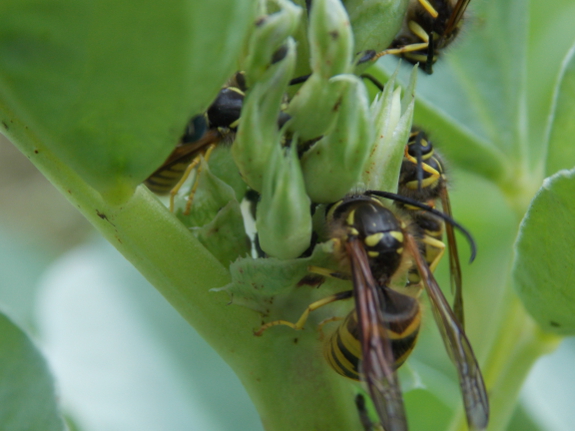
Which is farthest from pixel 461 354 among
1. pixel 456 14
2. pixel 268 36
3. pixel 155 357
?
pixel 155 357

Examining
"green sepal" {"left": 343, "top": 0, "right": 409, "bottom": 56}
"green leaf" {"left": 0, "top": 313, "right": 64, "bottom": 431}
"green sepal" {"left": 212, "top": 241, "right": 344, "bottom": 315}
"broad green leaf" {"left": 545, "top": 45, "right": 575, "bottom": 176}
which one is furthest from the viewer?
"broad green leaf" {"left": 545, "top": 45, "right": 575, "bottom": 176}

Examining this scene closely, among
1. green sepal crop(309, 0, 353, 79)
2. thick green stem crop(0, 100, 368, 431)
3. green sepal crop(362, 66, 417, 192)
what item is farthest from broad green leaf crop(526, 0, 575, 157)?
green sepal crop(309, 0, 353, 79)

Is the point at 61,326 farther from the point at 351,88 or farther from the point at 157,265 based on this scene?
the point at 351,88

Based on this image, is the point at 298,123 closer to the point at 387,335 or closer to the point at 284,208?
the point at 284,208

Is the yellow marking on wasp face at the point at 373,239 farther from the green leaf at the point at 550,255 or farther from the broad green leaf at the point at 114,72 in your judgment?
the broad green leaf at the point at 114,72

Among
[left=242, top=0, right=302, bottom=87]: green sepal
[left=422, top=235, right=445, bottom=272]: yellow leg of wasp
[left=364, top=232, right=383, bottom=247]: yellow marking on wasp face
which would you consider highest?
[left=242, top=0, right=302, bottom=87]: green sepal

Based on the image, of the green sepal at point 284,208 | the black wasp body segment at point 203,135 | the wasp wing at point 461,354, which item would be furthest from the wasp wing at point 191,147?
the green sepal at point 284,208

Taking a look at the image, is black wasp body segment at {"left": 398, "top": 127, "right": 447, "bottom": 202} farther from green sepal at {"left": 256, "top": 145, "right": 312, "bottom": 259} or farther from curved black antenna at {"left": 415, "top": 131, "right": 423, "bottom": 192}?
green sepal at {"left": 256, "top": 145, "right": 312, "bottom": 259}
